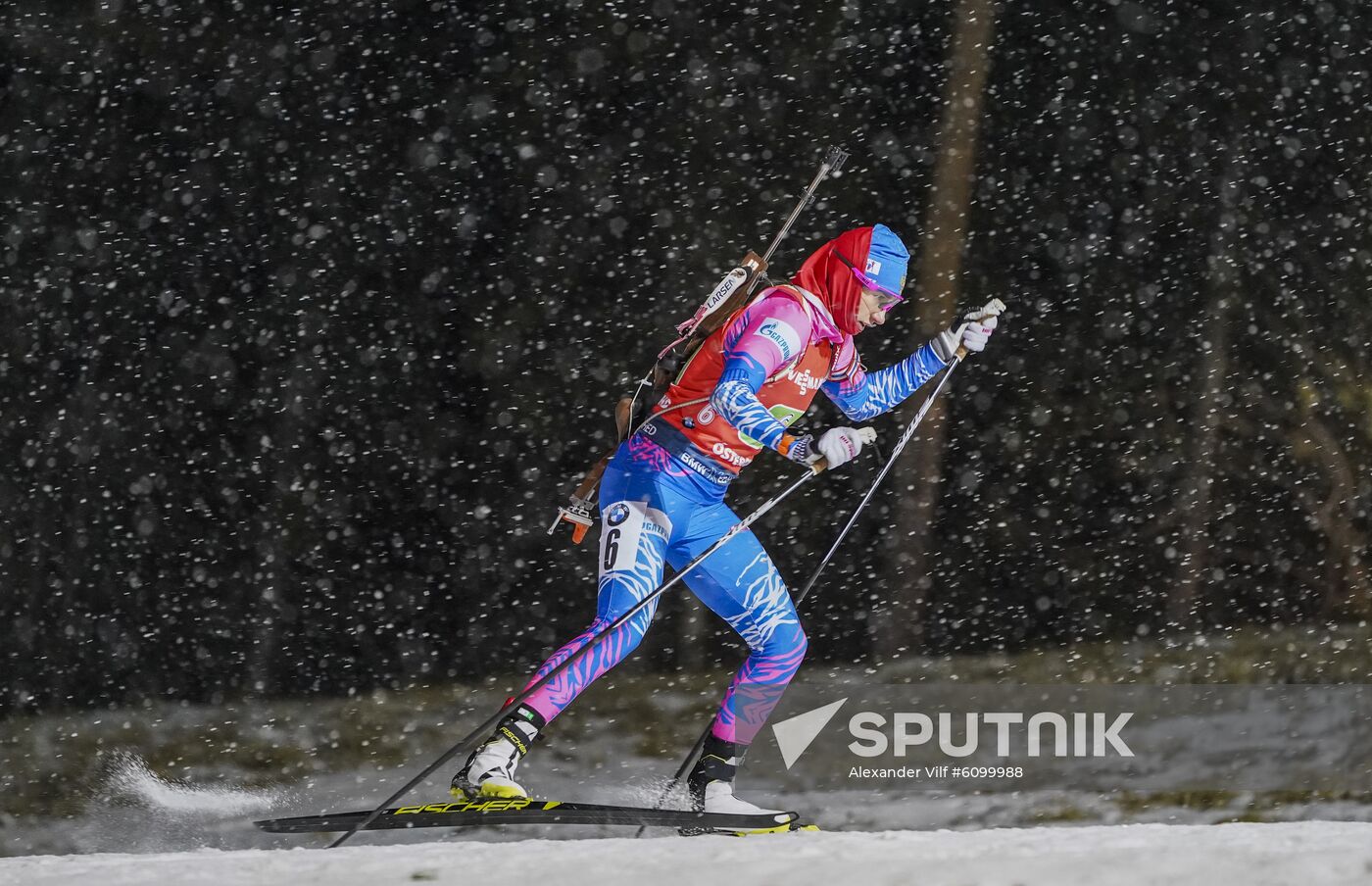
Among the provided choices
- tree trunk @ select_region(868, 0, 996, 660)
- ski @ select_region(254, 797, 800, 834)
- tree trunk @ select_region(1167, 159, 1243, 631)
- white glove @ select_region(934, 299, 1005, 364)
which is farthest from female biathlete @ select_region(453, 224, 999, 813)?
tree trunk @ select_region(1167, 159, 1243, 631)

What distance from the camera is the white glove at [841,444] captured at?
318cm

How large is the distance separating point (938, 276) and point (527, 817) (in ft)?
16.6

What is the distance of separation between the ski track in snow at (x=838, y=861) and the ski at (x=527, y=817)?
69mm

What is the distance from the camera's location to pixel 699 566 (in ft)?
11.6

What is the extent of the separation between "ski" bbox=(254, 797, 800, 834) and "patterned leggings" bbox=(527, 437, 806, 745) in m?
0.29

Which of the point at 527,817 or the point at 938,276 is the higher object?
the point at 938,276

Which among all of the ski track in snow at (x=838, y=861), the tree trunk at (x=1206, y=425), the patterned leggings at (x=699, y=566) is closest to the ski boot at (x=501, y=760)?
the ski track in snow at (x=838, y=861)

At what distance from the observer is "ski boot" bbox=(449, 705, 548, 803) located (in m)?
3.19

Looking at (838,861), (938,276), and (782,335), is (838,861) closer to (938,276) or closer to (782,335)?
(782,335)

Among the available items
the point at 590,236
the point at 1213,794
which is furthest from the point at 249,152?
the point at 1213,794

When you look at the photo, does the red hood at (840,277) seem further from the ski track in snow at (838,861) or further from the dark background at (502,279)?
the dark background at (502,279)

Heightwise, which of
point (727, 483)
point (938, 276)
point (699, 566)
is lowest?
point (699, 566)

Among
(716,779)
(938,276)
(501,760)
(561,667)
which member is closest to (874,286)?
(561,667)

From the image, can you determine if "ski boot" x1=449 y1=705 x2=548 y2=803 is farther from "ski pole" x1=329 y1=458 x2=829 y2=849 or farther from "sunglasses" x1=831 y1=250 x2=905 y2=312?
"sunglasses" x1=831 y1=250 x2=905 y2=312
